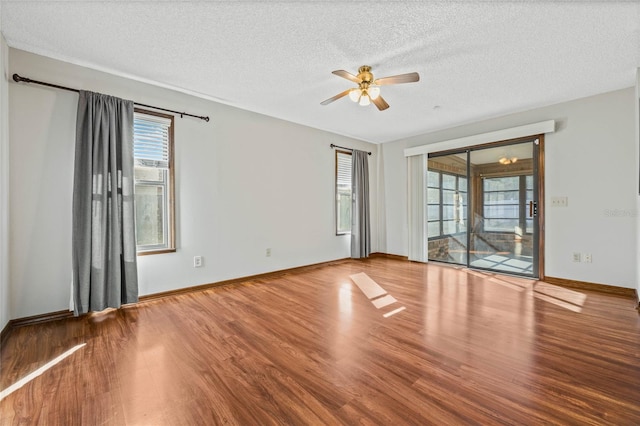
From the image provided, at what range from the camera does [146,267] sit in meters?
3.23

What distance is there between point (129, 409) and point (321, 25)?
9.69 ft

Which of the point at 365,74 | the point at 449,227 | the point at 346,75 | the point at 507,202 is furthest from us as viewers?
the point at 449,227

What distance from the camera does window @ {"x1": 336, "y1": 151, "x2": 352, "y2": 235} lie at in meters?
5.53

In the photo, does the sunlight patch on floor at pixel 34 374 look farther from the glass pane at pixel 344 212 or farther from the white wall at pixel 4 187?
the glass pane at pixel 344 212

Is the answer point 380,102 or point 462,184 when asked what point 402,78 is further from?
point 462,184

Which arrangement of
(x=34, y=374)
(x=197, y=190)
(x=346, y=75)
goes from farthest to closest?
(x=197, y=190) → (x=346, y=75) → (x=34, y=374)

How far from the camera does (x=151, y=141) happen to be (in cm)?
330

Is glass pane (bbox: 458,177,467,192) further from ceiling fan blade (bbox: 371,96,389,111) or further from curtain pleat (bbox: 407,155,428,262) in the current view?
ceiling fan blade (bbox: 371,96,389,111)

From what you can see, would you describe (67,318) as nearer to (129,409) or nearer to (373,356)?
(129,409)

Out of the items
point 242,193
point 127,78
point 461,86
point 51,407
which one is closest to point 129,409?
point 51,407

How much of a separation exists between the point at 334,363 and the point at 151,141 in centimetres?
322

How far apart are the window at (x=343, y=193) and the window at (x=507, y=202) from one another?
2.49 m

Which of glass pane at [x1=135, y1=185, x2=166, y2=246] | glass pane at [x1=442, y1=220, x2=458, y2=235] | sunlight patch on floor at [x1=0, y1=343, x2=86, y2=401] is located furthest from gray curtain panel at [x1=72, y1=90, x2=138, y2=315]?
glass pane at [x1=442, y1=220, x2=458, y2=235]

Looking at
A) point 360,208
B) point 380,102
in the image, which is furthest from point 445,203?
point 380,102
